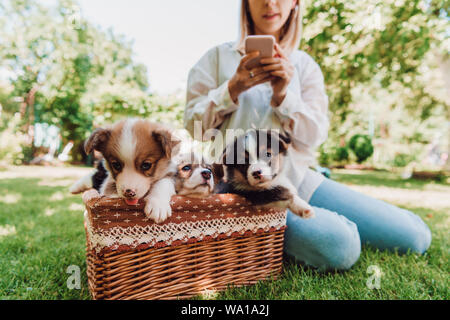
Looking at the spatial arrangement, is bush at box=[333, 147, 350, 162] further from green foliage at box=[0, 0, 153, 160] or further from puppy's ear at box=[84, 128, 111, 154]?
puppy's ear at box=[84, 128, 111, 154]

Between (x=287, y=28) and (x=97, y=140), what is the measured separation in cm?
184

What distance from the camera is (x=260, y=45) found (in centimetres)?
166

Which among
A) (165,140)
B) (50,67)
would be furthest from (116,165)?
(50,67)

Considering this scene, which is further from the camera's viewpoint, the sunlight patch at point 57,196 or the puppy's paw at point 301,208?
the sunlight patch at point 57,196

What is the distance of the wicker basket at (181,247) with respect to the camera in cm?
131

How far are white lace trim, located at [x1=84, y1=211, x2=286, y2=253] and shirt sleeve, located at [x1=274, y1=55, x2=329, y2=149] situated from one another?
0.73 meters

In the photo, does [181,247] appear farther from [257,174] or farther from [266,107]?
[266,107]

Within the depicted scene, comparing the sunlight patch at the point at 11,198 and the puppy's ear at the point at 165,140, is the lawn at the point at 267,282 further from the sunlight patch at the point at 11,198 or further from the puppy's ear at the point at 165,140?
the sunlight patch at the point at 11,198

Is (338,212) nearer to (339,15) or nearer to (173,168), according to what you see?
(173,168)

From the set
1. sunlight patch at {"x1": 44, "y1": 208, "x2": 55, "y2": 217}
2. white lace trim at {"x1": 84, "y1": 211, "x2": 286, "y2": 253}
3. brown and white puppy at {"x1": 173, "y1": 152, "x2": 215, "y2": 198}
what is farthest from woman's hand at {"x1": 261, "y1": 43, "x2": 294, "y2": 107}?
sunlight patch at {"x1": 44, "y1": 208, "x2": 55, "y2": 217}

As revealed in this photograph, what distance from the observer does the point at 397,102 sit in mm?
14312

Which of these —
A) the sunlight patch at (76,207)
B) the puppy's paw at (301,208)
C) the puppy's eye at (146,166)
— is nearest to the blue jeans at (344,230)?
the puppy's paw at (301,208)

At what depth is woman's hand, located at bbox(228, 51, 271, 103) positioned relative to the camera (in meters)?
1.76

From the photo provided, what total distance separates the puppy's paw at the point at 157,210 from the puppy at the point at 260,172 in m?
0.55
